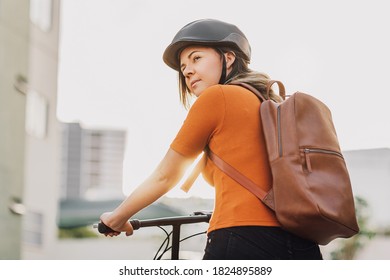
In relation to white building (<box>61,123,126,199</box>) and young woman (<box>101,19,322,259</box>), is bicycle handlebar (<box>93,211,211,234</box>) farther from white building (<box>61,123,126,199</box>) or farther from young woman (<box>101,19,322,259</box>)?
white building (<box>61,123,126,199</box>)

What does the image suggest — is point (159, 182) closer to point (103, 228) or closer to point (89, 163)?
point (103, 228)

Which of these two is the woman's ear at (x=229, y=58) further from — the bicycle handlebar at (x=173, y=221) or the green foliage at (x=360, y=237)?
the green foliage at (x=360, y=237)

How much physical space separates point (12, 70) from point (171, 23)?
8.27ft

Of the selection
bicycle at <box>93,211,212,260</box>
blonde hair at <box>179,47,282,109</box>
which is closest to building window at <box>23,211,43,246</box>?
bicycle at <box>93,211,212,260</box>

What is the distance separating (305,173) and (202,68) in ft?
1.84

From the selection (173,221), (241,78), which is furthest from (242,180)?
(173,221)

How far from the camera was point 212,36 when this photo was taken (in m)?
2.05

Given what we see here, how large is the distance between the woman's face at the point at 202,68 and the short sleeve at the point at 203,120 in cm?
22

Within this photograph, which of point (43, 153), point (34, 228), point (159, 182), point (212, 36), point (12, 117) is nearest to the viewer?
point (159, 182)

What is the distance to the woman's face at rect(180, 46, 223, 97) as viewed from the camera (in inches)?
81.6

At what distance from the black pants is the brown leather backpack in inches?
1.9

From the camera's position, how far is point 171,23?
152 inches
